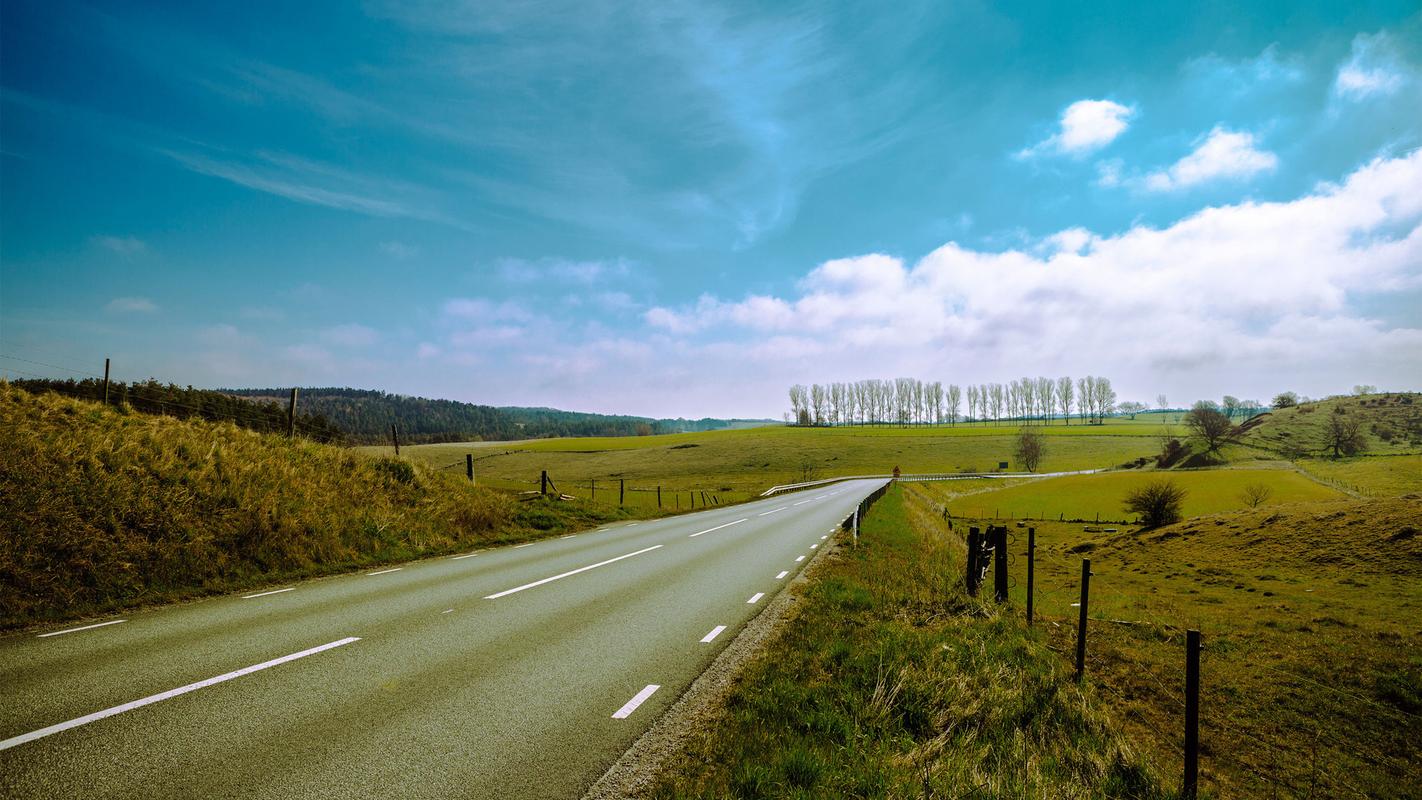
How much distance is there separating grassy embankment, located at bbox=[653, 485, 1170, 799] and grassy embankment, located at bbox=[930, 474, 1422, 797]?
178 centimetres

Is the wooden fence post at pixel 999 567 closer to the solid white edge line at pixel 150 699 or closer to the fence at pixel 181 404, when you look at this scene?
the solid white edge line at pixel 150 699

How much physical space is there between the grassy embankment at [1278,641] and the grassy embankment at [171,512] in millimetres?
15512

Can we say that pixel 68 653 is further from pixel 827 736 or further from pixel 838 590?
pixel 838 590

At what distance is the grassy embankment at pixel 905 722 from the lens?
172 inches


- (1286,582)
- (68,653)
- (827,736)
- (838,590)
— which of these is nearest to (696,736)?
(827,736)

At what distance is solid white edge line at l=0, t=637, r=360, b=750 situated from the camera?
4430mm

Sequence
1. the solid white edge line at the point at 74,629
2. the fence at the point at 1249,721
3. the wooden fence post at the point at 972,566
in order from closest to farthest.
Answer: the solid white edge line at the point at 74,629
the fence at the point at 1249,721
the wooden fence post at the point at 972,566

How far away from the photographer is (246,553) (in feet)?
38.2

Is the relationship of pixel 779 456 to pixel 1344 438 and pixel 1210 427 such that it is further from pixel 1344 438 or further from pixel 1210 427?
pixel 1344 438

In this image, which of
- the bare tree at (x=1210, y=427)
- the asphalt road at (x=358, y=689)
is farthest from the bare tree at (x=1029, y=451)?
the asphalt road at (x=358, y=689)

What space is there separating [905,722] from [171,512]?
551 inches

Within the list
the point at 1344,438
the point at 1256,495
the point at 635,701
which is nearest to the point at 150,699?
the point at 635,701

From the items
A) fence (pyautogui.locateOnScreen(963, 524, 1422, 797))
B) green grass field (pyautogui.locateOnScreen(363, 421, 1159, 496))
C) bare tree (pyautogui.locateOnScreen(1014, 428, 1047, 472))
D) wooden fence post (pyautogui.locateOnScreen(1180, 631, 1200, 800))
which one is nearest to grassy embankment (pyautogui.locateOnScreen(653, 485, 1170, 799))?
wooden fence post (pyautogui.locateOnScreen(1180, 631, 1200, 800))

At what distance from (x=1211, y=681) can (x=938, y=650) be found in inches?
340
